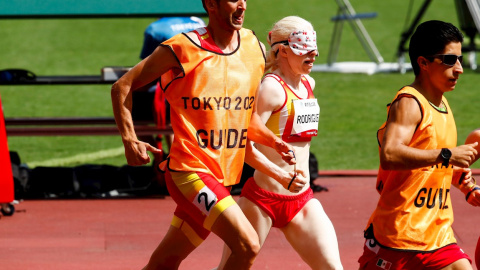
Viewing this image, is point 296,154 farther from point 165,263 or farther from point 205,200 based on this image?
point 165,263

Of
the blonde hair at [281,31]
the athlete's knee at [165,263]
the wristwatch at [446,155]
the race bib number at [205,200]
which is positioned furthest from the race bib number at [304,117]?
the wristwatch at [446,155]

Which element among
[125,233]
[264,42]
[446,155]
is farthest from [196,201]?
[264,42]

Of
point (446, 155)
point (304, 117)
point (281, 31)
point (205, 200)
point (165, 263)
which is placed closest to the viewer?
point (446, 155)

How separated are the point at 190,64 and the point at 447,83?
4.77 ft

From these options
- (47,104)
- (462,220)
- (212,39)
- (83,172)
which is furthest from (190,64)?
(47,104)

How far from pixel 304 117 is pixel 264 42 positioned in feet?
55.9

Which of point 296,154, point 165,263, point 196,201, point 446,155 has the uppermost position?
point 446,155

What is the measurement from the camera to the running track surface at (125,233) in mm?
8273

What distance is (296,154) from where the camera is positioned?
6.52 metres

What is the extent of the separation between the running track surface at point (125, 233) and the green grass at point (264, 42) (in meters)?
2.47

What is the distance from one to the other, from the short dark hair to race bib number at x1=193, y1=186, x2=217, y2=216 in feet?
4.53

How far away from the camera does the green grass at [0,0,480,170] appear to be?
14.5m

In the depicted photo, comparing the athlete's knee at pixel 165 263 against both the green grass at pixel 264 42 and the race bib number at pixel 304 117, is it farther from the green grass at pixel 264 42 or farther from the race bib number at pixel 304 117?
the green grass at pixel 264 42

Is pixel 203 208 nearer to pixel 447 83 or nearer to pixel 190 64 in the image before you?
pixel 190 64
